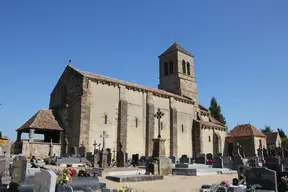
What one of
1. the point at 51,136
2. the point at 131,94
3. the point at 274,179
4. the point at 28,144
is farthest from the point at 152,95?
the point at 274,179

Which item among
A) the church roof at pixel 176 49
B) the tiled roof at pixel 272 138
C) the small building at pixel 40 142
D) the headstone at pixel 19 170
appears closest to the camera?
the headstone at pixel 19 170

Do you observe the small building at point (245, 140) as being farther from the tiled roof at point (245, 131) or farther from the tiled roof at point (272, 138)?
the tiled roof at point (272, 138)

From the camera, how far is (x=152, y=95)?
31703 mm

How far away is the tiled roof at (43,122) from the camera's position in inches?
954

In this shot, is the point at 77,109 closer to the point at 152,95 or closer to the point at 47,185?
the point at 152,95

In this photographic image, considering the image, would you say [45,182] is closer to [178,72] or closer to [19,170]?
[19,170]

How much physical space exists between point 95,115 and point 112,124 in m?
2.24

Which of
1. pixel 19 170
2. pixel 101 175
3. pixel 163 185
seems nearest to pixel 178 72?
pixel 101 175

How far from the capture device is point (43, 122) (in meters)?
25.0

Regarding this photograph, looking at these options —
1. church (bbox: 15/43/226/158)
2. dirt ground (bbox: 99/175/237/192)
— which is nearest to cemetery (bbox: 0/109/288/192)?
dirt ground (bbox: 99/175/237/192)

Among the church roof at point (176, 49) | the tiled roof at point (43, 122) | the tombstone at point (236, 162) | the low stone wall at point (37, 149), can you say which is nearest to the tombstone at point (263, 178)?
the tombstone at point (236, 162)

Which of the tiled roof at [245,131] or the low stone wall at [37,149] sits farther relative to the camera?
the tiled roof at [245,131]

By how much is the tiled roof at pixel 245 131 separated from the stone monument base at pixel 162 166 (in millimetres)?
27077

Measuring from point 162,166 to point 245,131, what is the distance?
28.9 m
